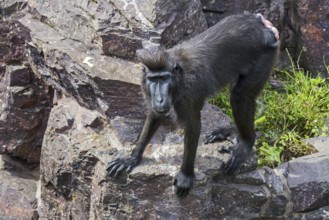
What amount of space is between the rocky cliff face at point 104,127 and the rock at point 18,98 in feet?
0.04

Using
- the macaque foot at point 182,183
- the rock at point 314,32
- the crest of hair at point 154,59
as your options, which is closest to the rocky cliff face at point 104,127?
the macaque foot at point 182,183

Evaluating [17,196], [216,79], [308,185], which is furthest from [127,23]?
[17,196]

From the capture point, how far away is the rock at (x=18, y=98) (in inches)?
325

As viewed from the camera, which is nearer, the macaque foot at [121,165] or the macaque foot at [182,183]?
the macaque foot at [182,183]

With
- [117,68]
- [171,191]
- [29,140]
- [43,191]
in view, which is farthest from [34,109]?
[171,191]

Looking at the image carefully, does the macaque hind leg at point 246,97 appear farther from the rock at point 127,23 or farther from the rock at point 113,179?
the rock at point 127,23

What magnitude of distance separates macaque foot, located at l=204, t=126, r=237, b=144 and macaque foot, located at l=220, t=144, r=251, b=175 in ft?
0.69

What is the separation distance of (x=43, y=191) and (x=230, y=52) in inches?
111

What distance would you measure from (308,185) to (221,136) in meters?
1.02

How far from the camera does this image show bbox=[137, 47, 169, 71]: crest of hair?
18.3 ft

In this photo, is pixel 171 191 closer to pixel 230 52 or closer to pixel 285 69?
pixel 230 52

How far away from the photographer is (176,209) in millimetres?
6379

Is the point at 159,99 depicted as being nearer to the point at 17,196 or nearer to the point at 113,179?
the point at 113,179

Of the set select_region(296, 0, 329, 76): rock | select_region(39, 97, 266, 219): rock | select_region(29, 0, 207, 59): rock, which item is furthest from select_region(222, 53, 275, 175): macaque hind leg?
select_region(296, 0, 329, 76): rock
